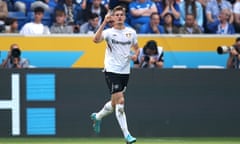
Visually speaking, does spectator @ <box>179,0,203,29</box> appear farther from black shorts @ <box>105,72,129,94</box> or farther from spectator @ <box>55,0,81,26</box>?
black shorts @ <box>105,72,129,94</box>

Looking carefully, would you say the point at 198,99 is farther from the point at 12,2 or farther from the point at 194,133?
the point at 12,2

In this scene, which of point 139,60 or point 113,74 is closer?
point 113,74

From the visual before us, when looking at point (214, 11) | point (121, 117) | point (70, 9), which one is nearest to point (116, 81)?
point (121, 117)

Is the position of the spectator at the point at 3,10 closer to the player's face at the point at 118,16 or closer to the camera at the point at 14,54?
the camera at the point at 14,54

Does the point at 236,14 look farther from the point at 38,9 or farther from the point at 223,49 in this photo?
the point at 38,9

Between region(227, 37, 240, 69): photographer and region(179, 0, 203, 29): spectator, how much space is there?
68.8 inches

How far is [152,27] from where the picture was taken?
17953mm

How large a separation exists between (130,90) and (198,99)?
1390 mm

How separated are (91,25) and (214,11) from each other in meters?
3.07

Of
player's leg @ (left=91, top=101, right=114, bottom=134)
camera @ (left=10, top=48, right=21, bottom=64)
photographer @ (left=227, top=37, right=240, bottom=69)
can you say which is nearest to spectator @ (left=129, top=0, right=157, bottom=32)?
photographer @ (left=227, top=37, right=240, bottom=69)

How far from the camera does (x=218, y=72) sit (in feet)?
53.3

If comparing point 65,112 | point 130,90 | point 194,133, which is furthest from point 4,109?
point 194,133

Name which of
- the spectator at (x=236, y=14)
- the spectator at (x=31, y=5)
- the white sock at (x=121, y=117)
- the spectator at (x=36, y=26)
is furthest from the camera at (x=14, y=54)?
the spectator at (x=236, y=14)

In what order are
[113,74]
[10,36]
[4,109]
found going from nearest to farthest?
[113,74], [4,109], [10,36]
